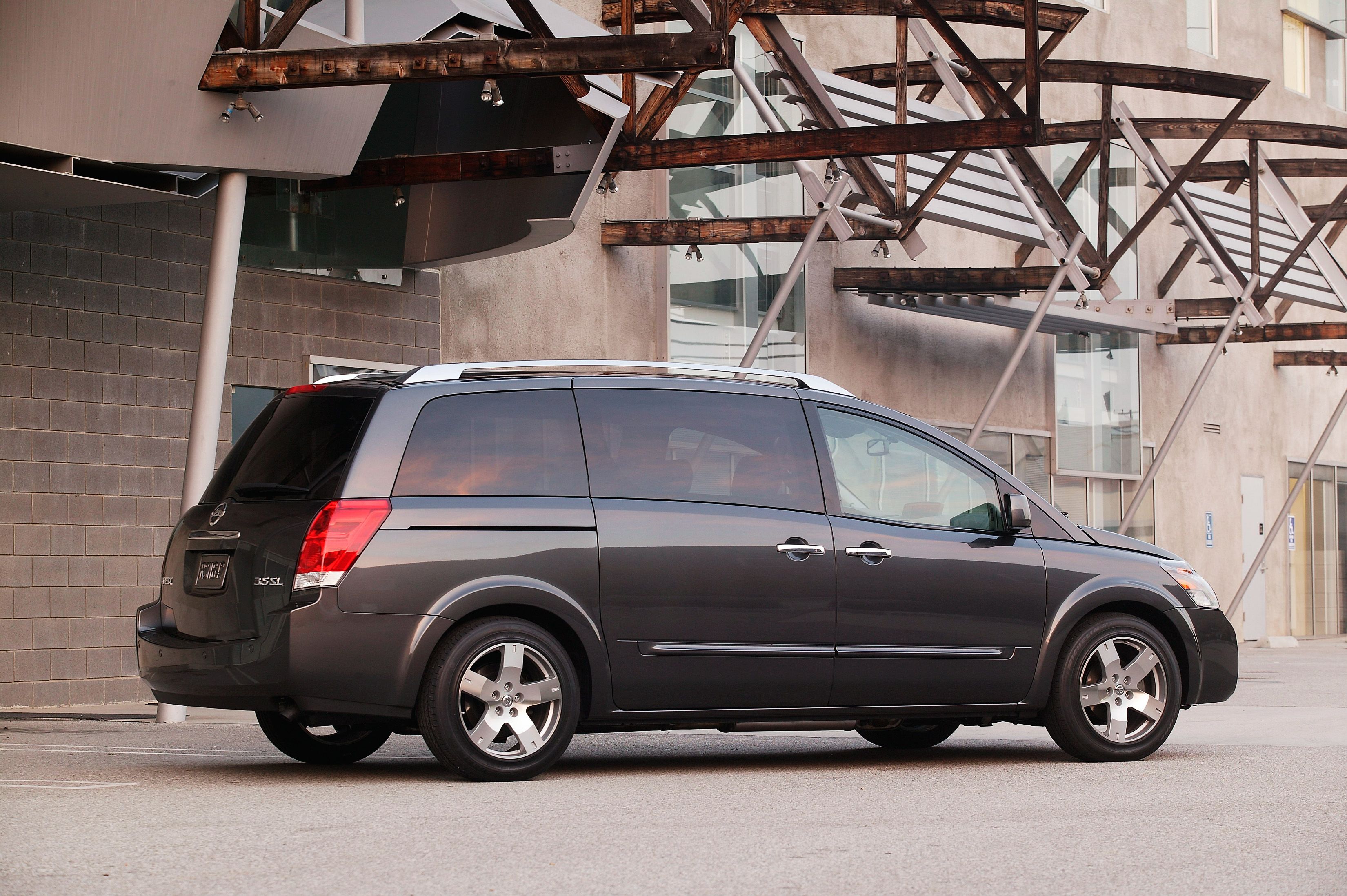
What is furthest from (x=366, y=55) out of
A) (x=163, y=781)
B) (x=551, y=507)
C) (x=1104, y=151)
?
(x=1104, y=151)

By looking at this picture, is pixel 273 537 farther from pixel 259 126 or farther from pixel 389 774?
pixel 259 126

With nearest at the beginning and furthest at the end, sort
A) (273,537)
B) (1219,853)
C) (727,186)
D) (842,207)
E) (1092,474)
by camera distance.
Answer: (1219,853) → (273,537) → (842,207) → (727,186) → (1092,474)

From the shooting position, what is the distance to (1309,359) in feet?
97.5

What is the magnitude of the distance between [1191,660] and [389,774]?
4.18 metres

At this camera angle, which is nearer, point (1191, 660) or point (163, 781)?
point (163, 781)

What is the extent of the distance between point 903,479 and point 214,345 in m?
5.12

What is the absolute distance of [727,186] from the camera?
19172 mm

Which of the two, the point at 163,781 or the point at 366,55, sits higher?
the point at 366,55

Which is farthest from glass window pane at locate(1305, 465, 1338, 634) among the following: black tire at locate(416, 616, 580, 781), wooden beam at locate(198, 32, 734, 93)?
black tire at locate(416, 616, 580, 781)

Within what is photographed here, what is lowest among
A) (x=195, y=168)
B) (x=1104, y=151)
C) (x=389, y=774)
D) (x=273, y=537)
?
(x=389, y=774)

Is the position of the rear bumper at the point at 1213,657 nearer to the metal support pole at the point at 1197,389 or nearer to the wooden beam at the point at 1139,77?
the wooden beam at the point at 1139,77

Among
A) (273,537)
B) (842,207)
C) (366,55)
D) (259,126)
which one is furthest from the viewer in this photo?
(842,207)

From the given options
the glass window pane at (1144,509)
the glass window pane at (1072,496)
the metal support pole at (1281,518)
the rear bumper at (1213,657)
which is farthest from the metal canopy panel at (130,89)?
the glass window pane at (1144,509)

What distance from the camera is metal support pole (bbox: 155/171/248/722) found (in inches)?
453
